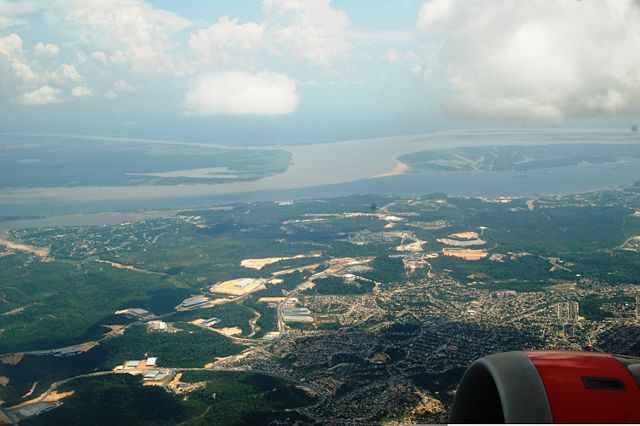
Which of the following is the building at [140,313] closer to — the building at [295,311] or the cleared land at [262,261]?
the building at [295,311]

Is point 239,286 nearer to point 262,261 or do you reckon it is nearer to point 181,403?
point 262,261

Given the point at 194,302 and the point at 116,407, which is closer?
the point at 116,407

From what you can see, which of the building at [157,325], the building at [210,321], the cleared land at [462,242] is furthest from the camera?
the cleared land at [462,242]

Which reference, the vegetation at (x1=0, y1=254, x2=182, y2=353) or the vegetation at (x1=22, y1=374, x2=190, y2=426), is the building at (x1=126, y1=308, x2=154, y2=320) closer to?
the vegetation at (x1=0, y1=254, x2=182, y2=353)

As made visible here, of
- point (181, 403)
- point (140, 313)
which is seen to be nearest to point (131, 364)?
point (181, 403)

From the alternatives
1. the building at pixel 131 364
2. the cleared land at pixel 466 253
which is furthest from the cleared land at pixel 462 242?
the building at pixel 131 364

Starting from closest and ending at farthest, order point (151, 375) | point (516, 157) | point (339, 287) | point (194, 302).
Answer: point (151, 375), point (194, 302), point (339, 287), point (516, 157)

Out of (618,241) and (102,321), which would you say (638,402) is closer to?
(102,321)

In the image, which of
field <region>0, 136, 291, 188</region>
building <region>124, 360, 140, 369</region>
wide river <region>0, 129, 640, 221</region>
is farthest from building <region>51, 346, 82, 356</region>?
field <region>0, 136, 291, 188</region>
